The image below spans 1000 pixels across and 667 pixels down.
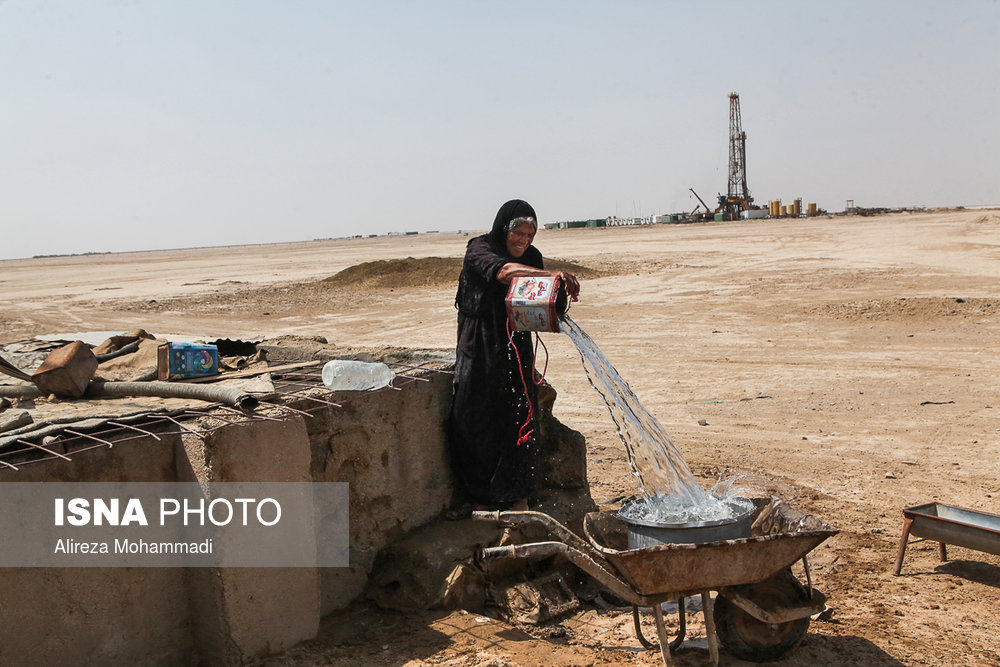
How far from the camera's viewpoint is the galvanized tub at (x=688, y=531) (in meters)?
3.62

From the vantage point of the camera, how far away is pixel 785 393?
902 centimetres

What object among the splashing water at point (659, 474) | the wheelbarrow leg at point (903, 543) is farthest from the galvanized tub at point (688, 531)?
the wheelbarrow leg at point (903, 543)

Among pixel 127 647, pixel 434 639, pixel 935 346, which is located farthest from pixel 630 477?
pixel 935 346

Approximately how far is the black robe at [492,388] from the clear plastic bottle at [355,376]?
A: 407 millimetres

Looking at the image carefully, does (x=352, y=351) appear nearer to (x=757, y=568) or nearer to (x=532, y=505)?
(x=532, y=505)

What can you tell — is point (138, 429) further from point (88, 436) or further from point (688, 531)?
point (688, 531)

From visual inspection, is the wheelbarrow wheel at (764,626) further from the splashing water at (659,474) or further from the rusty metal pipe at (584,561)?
the rusty metal pipe at (584,561)

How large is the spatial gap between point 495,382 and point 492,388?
0.04 meters

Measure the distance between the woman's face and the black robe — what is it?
4cm

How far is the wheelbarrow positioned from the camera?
3461 millimetres

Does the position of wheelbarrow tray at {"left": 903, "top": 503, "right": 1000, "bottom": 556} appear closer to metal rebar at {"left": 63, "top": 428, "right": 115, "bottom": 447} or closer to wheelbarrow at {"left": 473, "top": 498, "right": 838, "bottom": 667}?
wheelbarrow at {"left": 473, "top": 498, "right": 838, "bottom": 667}

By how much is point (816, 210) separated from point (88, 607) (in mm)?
73470

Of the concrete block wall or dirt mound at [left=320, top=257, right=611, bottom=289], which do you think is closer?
the concrete block wall

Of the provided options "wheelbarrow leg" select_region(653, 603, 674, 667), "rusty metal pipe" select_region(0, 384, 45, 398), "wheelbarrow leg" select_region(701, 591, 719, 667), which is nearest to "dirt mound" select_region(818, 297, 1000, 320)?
"wheelbarrow leg" select_region(701, 591, 719, 667)
